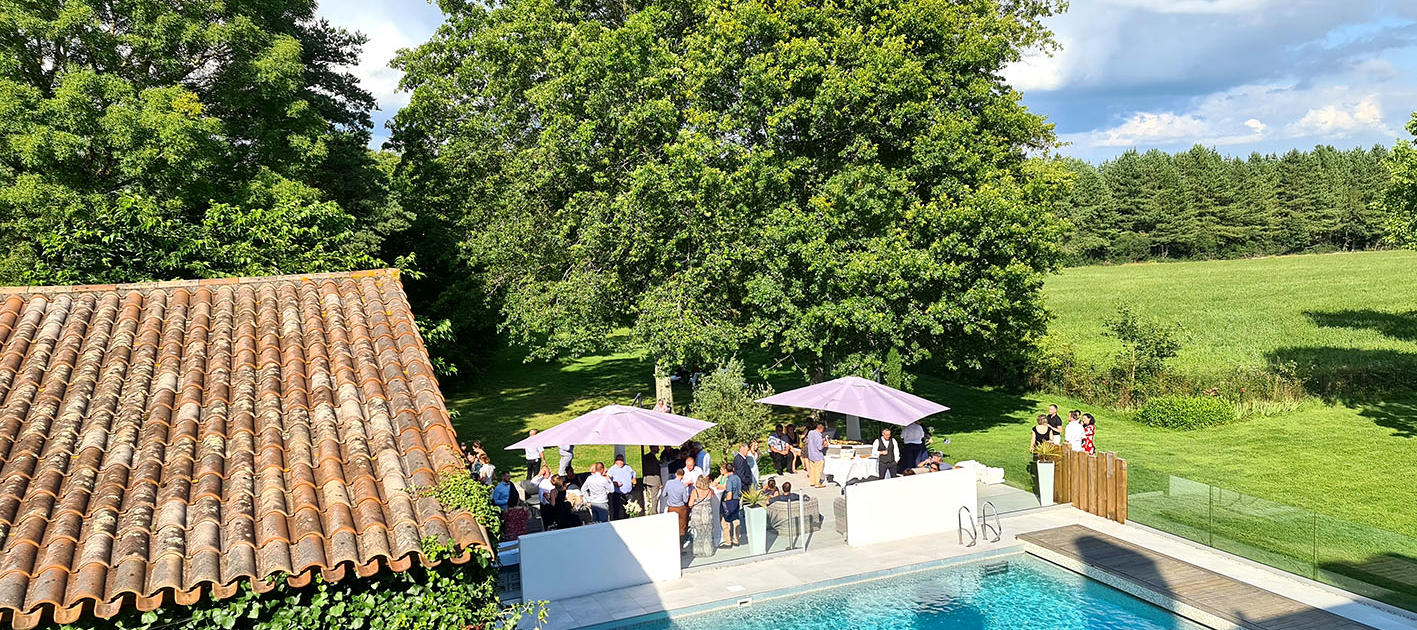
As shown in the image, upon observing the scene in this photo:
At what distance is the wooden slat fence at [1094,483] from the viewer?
51.3 ft

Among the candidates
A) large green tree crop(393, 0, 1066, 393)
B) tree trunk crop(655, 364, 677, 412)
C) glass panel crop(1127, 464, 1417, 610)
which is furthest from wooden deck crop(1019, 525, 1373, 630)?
tree trunk crop(655, 364, 677, 412)

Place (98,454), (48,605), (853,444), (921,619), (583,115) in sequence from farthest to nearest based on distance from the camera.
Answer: (583,115) → (853,444) → (921,619) → (98,454) → (48,605)

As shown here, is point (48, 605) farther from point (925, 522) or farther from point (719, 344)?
point (719, 344)

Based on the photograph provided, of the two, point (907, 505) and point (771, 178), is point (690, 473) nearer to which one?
point (907, 505)

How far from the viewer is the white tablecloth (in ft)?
59.7

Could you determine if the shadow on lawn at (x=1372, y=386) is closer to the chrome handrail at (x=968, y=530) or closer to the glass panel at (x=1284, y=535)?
the glass panel at (x=1284, y=535)

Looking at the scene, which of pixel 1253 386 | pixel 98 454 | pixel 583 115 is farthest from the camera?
pixel 1253 386

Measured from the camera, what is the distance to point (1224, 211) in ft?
349

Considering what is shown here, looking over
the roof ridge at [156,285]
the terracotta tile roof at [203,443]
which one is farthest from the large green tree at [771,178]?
the terracotta tile roof at [203,443]

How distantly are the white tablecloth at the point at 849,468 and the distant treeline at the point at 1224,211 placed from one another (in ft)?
306

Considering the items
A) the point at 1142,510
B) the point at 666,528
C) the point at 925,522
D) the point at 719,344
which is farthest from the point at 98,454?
the point at 719,344

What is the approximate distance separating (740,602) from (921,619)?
8.02ft

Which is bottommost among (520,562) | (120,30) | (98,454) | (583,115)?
(520,562)

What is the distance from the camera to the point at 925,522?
15.5 m
